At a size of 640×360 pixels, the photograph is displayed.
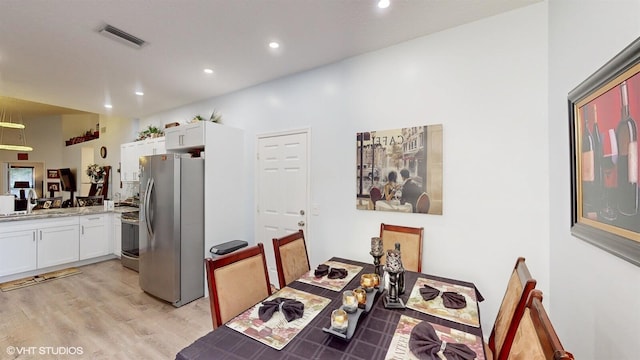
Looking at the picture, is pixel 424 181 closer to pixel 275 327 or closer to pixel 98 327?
pixel 275 327

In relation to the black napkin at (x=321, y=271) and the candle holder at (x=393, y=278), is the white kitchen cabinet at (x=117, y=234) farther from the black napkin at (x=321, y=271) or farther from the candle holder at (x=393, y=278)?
the candle holder at (x=393, y=278)

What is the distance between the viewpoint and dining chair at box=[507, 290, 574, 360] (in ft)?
2.26

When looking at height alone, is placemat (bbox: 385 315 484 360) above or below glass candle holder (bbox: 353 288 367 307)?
below

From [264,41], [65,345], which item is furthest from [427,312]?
[65,345]

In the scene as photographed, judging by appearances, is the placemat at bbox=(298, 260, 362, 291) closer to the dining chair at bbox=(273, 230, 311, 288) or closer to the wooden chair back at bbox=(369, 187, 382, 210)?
the dining chair at bbox=(273, 230, 311, 288)

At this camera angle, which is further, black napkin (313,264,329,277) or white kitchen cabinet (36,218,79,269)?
white kitchen cabinet (36,218,79,269)

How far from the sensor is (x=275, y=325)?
1274 mm

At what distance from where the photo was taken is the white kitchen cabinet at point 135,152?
439 cm

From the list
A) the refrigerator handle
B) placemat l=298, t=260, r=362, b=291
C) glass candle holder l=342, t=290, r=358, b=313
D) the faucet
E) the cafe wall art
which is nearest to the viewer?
glass candle holder l=342, t=290, r=358, b=313

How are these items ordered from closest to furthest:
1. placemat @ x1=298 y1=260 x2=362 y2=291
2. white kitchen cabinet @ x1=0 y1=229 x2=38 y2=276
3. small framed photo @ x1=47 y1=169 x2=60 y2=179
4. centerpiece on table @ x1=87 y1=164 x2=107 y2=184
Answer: placemat @ x1=298 y1=260 x2=362 y2=291 → white kitchen cabinet @ x1=0 y1=229 x2=38 y2=276 → centerpiece on table @ x1=87 y1=164 x2=107 y2=184 → small framed photo @ x1=47 y1=169 x2=60 y2=179

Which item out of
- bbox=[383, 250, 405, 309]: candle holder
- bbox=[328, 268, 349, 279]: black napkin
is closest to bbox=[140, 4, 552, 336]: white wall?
bbox=[328, 268, 349, 279]: black napkin

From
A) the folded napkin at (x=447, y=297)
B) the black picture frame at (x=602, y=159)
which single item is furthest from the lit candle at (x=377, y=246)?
the black picture frame at (x=602, y=159)

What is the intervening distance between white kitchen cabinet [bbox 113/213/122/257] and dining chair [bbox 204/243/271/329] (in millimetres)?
4275

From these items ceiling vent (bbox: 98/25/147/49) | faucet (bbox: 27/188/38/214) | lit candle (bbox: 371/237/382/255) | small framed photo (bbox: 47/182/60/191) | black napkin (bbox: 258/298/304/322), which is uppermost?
ceiling vent (bbox: 98/25/147/49)
